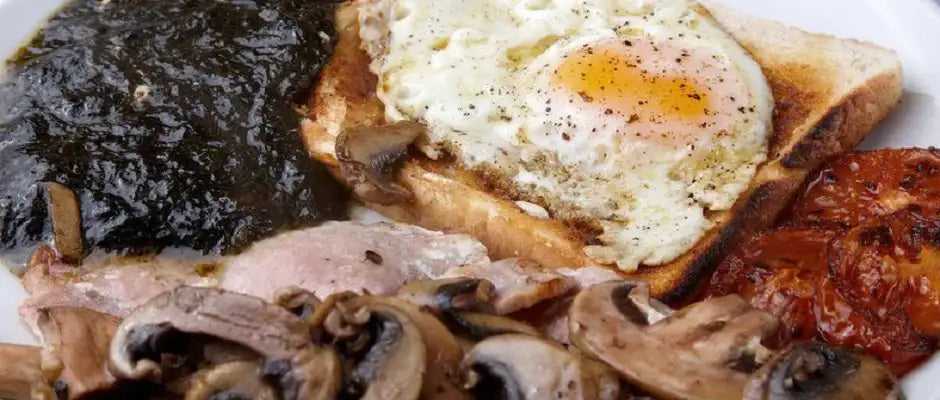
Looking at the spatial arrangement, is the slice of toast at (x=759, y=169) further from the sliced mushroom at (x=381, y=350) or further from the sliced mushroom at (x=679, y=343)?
the sliced mushroom at (x=381, y=350)

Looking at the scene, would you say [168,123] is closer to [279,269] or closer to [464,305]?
[279,269]

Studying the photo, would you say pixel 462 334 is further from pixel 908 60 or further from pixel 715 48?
pixel 908 60

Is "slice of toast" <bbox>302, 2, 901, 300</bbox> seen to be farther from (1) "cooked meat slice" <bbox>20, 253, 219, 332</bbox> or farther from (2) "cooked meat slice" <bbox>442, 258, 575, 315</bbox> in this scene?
(1) "cooked meat slice" <bbox>20, 253, 219, 332</bbox>

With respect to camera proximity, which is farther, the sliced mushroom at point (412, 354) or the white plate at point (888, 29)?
the white plate at point (888, 29)

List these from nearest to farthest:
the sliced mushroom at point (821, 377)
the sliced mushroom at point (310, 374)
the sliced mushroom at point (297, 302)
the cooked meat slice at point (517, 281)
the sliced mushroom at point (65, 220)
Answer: the sliced mushroom at point (310, 374) < the sliced mushroom at point (821, 377) < the sliced mushroom at point (297, 302) < the cooked meat slice at point (517, 281) < the sliced mushroom at point (65, 220)

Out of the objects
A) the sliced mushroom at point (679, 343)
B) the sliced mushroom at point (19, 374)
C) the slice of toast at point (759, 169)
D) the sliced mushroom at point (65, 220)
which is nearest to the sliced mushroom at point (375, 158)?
the slice of toast at point (759, 169)

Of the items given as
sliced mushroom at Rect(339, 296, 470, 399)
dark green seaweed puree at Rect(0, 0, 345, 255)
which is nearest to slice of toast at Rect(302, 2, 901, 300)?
dark green seaweed puree at Rect(0, 0, 345, 255)
